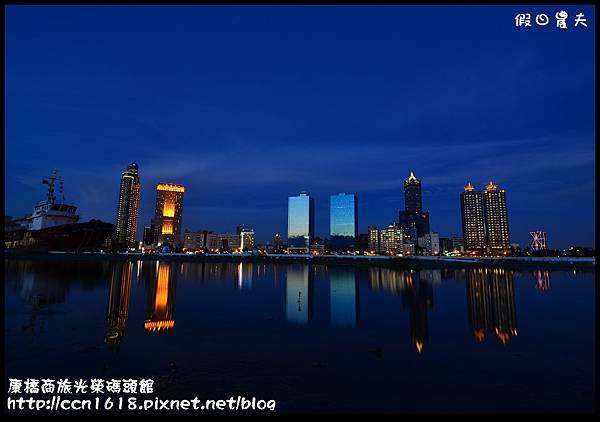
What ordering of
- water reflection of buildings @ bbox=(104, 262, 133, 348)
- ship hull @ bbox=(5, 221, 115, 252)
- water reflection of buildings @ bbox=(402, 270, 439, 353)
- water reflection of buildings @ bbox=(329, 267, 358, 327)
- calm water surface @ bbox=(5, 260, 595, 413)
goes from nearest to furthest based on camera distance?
calm water surface @ bbox=(5, 260, 595, 413), water reflection of buildings @ bbox=(104, 262, 133, 348), water reflection of buildings @ bbox=(402, 270, 439, 353), water reflection of buildings @ bbox=(329, 267, 358, 327), ship hull @ bbox=(5, 221, 115, 252)

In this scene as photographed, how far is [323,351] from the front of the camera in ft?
61.5

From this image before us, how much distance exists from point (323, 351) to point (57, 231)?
145m

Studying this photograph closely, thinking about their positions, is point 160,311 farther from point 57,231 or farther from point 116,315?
point 57,231

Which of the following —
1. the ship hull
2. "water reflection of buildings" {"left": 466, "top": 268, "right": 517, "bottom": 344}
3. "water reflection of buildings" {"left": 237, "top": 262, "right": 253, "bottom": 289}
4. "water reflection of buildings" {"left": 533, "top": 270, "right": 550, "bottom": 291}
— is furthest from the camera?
the ship hull

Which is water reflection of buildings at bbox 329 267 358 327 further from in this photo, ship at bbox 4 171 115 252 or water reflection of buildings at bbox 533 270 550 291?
ship at bbox 4 171 115 252

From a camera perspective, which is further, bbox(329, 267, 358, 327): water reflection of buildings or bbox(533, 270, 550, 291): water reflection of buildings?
bbox(533, 270, 550, 291): water reflection of buildings

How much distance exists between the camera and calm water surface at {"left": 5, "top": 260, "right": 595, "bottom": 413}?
42.1ft

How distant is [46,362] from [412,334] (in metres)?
21.0

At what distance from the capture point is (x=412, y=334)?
75.1 feet

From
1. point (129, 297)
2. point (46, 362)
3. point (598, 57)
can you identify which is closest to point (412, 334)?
point (598, 57)

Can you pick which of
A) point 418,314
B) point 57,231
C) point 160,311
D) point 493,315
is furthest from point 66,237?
point 493,315

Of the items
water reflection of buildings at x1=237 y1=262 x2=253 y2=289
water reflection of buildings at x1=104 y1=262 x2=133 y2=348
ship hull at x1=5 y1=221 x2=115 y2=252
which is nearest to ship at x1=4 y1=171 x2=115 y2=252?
ship hull at x1=5 y1=221 x2=115 y2=252

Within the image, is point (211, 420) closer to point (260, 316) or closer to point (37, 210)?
point (260, 316)

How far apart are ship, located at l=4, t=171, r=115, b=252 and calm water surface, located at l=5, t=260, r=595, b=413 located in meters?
115
